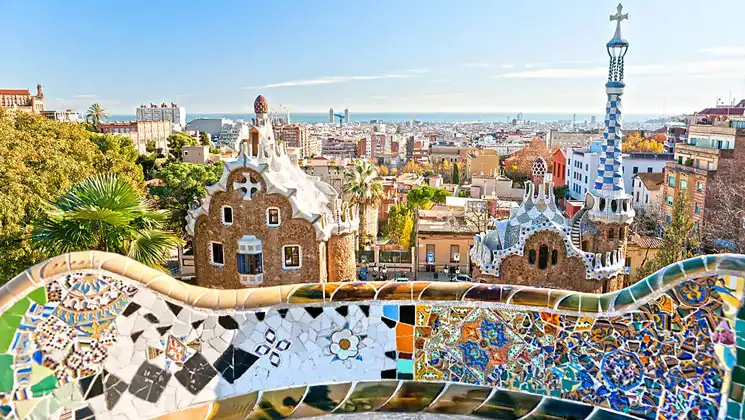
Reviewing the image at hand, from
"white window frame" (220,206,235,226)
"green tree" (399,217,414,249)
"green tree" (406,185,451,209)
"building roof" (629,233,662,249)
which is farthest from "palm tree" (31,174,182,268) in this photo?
"green tree" (406,185,451,209)

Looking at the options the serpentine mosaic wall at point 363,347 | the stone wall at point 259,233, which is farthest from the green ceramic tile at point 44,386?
the stone wall at point 259,233

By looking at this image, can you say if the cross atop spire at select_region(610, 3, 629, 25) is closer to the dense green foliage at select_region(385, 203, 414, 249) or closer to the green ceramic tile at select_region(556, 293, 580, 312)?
the green ceramic tile at select_region(556, 293, 580, 312)

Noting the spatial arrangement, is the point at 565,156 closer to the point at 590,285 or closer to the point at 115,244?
the point at 590,285

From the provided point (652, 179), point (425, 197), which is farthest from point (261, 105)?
point (652, 179)

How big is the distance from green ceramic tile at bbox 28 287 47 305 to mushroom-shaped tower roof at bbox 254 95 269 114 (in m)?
12.2

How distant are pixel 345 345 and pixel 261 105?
1210 centimetres

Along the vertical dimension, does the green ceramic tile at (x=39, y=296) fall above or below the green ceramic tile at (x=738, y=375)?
above

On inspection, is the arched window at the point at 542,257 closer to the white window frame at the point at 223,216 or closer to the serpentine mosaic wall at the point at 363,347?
the white window frame at the point at 223,216

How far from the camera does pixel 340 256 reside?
53.0 ft

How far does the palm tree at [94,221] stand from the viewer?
25.0 ft

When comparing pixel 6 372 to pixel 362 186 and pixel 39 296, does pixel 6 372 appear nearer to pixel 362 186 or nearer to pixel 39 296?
pixel 39 296

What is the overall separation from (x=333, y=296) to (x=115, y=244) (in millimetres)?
4341

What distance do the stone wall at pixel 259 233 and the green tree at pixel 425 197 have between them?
24.7 m

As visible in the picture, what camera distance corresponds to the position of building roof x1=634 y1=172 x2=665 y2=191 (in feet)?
131
